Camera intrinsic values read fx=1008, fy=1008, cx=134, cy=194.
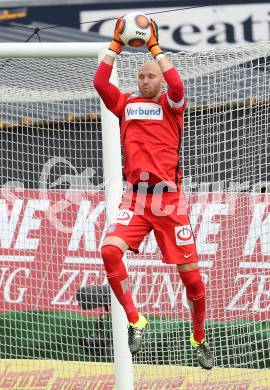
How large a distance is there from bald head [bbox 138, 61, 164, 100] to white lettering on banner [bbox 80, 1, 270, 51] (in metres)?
Answer: 10.2

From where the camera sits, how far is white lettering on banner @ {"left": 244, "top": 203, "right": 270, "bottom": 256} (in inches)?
309

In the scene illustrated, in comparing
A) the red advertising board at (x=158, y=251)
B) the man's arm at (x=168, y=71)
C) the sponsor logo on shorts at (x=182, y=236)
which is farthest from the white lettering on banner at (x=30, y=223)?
the man's arm at (x=168, y=71)

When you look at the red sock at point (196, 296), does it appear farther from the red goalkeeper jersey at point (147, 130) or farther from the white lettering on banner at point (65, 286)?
the white lettering on banner at point (65, 286)

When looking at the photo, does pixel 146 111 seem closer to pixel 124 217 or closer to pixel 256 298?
pixel 124 217

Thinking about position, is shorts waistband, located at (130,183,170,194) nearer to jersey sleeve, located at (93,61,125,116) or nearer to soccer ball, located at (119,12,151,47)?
jersey sleeve, located at (93,61,125,116)

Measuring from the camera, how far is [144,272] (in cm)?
793

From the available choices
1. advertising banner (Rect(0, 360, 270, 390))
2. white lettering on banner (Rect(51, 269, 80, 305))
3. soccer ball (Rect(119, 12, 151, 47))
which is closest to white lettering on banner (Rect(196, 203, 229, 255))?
advertising banner (Rect(0, 360, 270, 390))

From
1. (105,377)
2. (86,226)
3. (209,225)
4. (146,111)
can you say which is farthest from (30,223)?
(146,111)

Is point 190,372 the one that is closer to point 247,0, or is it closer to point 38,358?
point 38,358

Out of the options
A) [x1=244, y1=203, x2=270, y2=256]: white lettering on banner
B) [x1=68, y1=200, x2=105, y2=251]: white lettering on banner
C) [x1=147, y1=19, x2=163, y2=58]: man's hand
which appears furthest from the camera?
[x1=68, y1=200, x2=105, y2=251]: white lettering on banner

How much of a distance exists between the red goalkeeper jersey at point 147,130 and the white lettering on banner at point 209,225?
54.7 inches

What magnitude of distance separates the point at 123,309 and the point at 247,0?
10.7 metres

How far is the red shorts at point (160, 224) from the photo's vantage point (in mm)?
6477

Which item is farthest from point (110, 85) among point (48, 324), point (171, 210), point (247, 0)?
point (247, 0)
